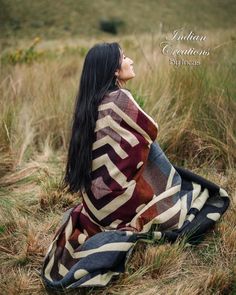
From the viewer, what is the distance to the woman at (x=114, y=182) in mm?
2314

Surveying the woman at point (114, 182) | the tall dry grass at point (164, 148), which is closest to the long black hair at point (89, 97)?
the woman at point (114, 182)

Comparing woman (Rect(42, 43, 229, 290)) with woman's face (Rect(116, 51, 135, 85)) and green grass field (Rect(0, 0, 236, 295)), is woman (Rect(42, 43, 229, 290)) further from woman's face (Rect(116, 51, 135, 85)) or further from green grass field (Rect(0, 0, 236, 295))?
green grass field (Rect(0, 0, 236, 295))

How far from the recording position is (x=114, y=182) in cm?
237

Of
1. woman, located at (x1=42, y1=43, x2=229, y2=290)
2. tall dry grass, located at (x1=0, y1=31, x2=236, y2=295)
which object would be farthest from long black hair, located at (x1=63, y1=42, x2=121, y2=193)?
tall dry grass, located at (x1=0, y1=31, x2=236, y2=295)

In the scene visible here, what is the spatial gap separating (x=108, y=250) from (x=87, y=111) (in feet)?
2.44

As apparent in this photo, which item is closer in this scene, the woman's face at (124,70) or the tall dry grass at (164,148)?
the tall dry grass at (164,148)

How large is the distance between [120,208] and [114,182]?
15 centimetres

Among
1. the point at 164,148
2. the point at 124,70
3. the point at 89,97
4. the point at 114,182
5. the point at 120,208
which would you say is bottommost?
the point at 164,148

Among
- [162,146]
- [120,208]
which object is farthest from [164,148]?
[120,208]

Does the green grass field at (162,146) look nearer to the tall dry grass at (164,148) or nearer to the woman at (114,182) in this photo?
the tall dry grass at (164,148)

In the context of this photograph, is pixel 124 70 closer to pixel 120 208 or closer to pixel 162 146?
pixel 120 208

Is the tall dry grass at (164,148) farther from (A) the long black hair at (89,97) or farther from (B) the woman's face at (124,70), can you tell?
(B) the woman's face at (124,70)

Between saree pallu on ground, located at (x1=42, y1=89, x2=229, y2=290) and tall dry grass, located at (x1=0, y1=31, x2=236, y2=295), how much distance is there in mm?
107

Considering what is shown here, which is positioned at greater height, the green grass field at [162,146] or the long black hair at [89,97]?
the long black hair at [89,97]
